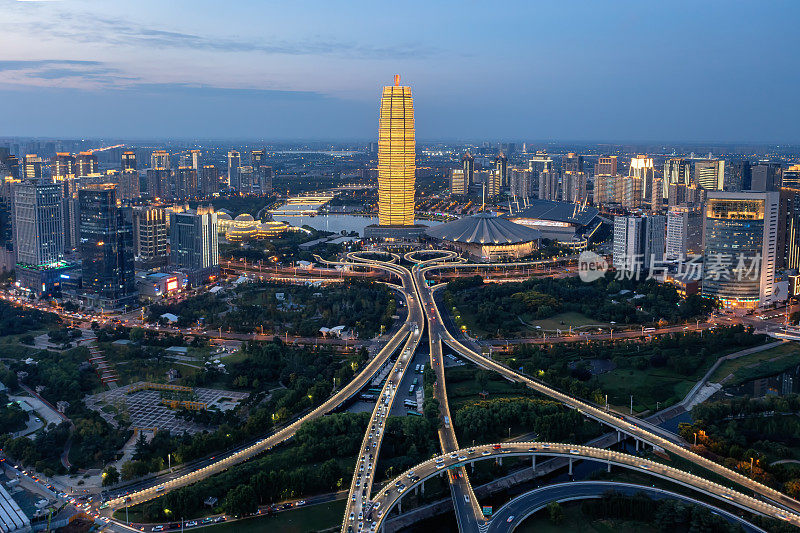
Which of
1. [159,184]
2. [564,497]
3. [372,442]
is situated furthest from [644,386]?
[159,184]

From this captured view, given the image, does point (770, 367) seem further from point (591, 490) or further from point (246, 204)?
point (246, 204)

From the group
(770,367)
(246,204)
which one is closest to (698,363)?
(770,367)

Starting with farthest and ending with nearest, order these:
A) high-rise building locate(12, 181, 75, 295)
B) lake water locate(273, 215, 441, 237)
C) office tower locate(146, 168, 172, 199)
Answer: office tower locate(146, 168, 172, 199) → lake water locate(273, 215, 441, 237) → high-rise building locate(12, 181, 75, 295)

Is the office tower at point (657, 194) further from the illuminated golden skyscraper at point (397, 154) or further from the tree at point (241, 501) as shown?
the tree at point (241, 501)

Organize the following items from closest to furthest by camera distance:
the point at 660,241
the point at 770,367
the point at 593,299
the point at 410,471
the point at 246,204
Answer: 1. the point at 410,471
2. the point at 770,367
3. the point at 593,299
4. the point at 660,241
5. the point at 246,204

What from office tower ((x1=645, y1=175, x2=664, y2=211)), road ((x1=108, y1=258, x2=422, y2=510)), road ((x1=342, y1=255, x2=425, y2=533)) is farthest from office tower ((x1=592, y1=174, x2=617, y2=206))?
road ((x1=108, y1=258, x2=422, y2=510))

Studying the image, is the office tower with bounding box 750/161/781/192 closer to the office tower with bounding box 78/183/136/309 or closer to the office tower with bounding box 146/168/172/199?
the office tower with bounding box 78/183/136/309
